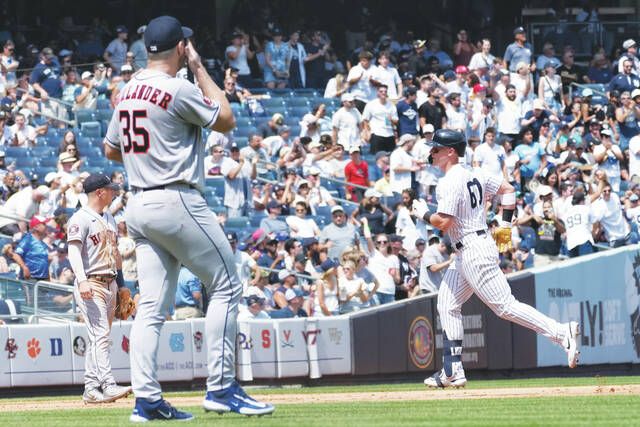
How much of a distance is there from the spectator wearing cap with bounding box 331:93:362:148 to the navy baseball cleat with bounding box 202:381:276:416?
565 inches

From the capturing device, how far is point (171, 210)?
692 cm

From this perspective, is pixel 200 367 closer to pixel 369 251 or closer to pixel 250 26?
pixel 369 251

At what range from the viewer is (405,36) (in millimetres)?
28219

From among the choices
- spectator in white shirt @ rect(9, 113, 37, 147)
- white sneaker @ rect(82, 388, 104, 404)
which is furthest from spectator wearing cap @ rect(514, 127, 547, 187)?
white sneaker @ rect(82, 388, 104, 404)

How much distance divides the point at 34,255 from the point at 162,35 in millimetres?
9033

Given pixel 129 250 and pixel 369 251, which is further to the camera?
pixel 369 251

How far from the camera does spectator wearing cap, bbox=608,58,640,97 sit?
24953 millimetres

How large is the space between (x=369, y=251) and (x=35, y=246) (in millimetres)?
4658

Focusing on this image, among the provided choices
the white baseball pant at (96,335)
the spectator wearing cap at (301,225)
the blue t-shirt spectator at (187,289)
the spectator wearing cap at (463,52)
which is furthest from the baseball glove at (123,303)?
the spectator wearing cap at (463,52)

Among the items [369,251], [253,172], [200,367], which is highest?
[253,172]

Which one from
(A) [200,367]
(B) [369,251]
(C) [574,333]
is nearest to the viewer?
(C) [574,333]

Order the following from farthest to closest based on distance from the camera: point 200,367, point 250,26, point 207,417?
point 250,26 → point 200,367 → point 207,417

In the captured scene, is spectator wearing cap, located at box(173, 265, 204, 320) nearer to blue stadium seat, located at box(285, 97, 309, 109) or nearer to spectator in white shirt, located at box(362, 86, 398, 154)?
spectator in white shirt, located at box(362, 86, 398, 154)

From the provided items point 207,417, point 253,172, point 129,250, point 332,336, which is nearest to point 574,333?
point 207,417
